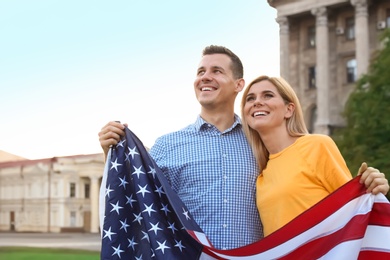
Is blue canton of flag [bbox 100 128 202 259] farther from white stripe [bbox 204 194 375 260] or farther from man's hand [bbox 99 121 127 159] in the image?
white stripe [bbox 204 194 375 260]

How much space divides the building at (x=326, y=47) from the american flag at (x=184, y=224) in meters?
43.6

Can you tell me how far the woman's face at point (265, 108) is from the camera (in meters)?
5.25

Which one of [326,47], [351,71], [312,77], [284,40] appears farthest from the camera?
[312,77]

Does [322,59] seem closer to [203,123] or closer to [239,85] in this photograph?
[239,85]

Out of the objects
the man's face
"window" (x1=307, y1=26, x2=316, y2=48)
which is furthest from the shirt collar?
"window" (x1=307, y1=26, x2=316, y2=48)

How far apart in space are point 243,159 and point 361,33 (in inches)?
1737

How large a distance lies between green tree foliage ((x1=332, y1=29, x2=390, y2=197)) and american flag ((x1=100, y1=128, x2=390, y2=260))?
20314 millimetres

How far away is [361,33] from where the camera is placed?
48.0 m

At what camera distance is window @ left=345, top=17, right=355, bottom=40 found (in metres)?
50.2

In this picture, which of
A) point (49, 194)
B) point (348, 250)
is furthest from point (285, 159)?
point (49, 194)

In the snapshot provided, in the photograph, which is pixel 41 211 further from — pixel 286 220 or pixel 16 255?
pixel 286 220

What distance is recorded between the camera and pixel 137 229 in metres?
5.38

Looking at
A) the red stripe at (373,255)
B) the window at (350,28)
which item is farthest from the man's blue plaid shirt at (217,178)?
the window at (350,28)

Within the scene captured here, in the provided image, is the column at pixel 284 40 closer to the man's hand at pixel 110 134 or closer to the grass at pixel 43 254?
the grass at pixel 43 254
